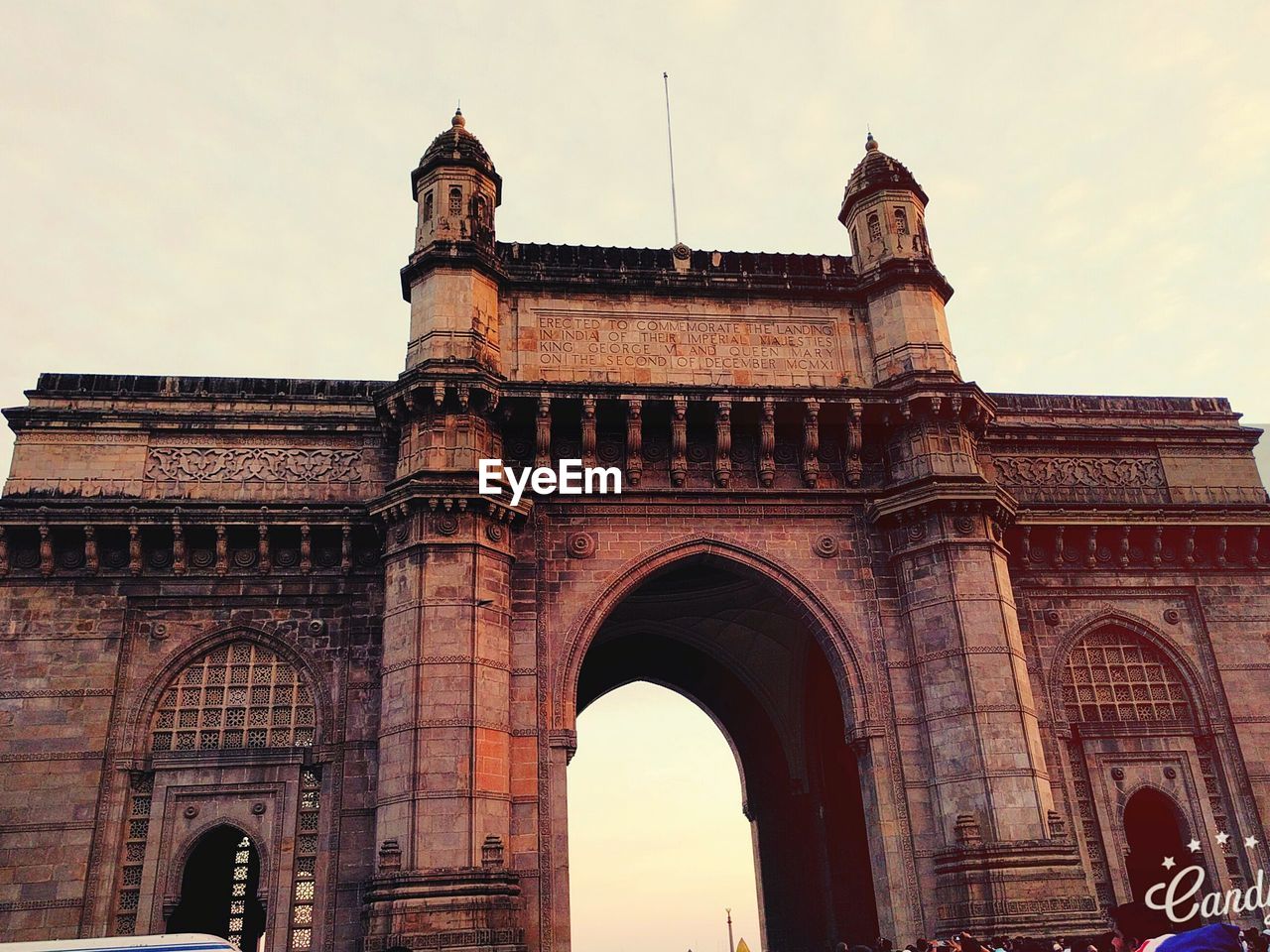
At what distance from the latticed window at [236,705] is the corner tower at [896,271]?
12.1m

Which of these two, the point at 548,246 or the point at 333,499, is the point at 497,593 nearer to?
the point at 333,499

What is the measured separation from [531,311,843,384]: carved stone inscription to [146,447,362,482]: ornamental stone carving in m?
4.16

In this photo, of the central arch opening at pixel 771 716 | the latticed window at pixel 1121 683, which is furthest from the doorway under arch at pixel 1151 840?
the central arch opening at pixel 771 716

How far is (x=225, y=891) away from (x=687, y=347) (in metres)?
14.3

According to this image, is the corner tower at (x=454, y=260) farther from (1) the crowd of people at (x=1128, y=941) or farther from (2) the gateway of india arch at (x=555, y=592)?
(1) the crowd of people at (x=1128, y=941)

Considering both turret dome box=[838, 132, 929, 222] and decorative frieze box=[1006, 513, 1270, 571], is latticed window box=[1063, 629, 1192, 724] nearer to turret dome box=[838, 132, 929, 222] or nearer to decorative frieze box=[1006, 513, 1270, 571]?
decorative frieze box=[1006, 513, 1270, 571]

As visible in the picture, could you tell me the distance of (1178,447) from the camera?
72.9ft

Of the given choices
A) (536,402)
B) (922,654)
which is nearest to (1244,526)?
(922,654)

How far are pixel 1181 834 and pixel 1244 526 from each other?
647cm

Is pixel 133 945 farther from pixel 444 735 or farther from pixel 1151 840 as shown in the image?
pixel 1151 840

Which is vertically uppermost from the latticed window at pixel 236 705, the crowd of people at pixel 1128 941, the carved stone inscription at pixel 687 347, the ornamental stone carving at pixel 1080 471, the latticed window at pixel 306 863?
the carved stone inscription at pixel 687 347

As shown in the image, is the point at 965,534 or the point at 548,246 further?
the point at 548,246

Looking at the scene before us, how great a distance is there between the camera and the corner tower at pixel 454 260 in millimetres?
18000

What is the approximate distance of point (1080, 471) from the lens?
21469mm
